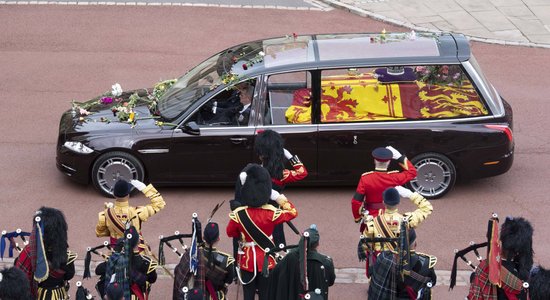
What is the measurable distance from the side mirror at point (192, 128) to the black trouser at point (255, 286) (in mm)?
3096

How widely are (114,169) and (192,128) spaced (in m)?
1.13

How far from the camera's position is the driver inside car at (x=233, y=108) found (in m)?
12.3

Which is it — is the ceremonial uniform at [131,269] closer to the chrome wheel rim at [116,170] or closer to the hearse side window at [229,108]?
the chrome wheel rim at [116,170]

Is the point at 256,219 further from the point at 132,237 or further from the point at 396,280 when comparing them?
the point at 396,280

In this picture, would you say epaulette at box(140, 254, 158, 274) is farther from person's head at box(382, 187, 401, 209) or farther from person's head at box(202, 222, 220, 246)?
person's head at box(382, 187, 401, 209)

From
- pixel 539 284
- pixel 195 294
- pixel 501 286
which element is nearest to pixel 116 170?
pixel 195 294

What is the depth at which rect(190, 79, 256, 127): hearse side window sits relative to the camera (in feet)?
40.5

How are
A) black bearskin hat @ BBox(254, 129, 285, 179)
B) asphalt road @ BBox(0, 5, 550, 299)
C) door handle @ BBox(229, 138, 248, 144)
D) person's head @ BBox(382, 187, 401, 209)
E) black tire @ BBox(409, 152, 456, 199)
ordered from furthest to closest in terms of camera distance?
1. black tire @ BBox(409, 152, 456, 199)
2. door handle @ BBox(229, 138, 248, 144)
3. asphalt road @ BBox(0, 5, 550, 299)
4. black bearskin hat @ BBox(254, 129, 285, 179)
5. person's head @ BBox(382, 187, 401, 209)

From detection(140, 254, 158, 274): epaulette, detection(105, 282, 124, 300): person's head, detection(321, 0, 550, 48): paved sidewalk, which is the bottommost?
detection(105, 282, 124, 300): person's head

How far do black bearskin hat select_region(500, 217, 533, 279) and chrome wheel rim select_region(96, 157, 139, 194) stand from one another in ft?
17.4

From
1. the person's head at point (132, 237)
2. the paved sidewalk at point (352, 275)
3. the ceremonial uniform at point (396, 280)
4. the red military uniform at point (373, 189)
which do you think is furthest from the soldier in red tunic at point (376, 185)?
the person's head at point (132, 237)

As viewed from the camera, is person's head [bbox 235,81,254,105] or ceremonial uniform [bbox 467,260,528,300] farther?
person's head [bbox 235,81,254,105]

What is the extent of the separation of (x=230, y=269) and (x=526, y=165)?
19.9 feet

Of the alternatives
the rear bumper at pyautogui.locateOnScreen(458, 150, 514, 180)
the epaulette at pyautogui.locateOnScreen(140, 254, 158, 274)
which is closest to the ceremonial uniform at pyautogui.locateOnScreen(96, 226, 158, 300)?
the epaulette at pyautogui.locateOnScreen(140, 254, 158, 274)
